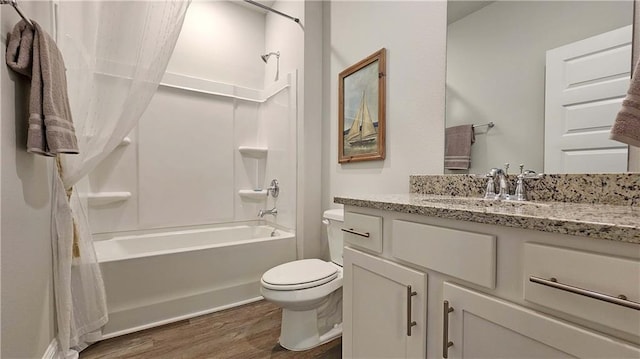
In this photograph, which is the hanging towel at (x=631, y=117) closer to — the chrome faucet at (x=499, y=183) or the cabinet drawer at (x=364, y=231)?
the chrome faucet at (x=499, y=183)

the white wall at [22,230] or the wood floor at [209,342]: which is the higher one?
the white wall at [22,230]

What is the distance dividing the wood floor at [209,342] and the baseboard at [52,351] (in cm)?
18

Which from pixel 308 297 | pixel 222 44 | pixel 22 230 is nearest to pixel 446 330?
pixel 308 297

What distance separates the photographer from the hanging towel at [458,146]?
128cm

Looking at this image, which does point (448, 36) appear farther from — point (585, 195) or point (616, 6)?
point (585, 195)

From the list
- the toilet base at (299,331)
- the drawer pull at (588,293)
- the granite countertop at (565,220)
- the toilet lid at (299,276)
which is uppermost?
the granite countertop at (565,220)

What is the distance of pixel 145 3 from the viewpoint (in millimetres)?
1380

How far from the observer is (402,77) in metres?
1.61

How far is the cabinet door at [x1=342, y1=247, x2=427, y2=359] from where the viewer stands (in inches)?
33.8

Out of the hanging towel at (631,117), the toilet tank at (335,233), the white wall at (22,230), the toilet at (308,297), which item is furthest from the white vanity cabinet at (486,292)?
the white wall at (22,230)

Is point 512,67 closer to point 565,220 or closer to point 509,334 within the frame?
point 565,220

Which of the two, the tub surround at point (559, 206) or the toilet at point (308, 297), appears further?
the toilet at point (308, 297)

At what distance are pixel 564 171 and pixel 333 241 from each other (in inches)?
50.0

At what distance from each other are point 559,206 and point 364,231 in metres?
0.61
